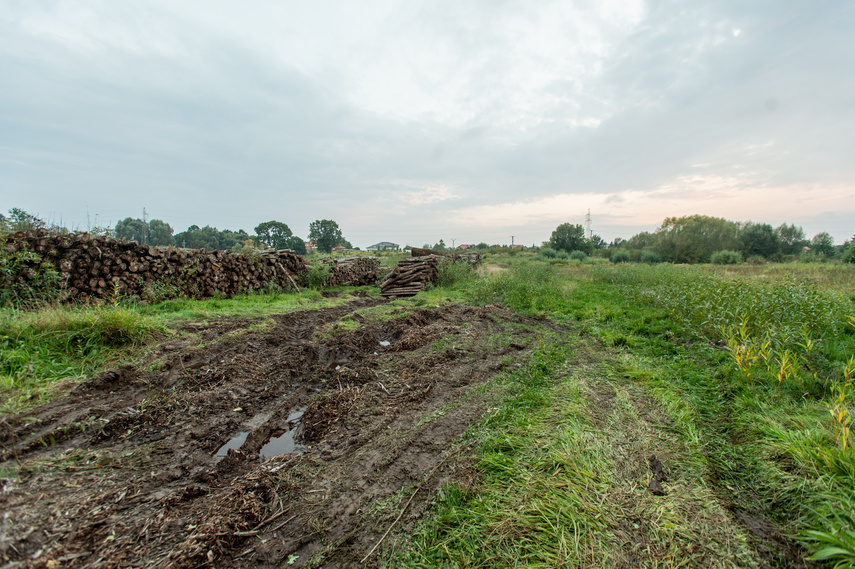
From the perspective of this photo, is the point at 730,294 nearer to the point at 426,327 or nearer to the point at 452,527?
the point at 426,327

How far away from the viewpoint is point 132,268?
775 cm

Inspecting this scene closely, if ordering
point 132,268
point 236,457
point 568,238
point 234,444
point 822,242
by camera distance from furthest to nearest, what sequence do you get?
point 568,238
point 822,242
point 132,268
point 234,444
point 236,457

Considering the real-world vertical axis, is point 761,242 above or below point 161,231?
below

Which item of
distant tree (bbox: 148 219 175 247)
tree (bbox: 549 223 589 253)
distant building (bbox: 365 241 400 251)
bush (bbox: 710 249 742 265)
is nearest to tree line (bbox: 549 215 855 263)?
bush (bbox: 710 249 742 265)

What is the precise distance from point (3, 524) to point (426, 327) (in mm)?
5460

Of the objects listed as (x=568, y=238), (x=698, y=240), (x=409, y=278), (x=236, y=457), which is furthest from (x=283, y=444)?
(x=568, y=238)

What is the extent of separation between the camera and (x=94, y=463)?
8.13 feet

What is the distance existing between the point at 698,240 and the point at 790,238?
1410 cm

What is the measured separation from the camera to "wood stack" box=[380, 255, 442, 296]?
43.1ft

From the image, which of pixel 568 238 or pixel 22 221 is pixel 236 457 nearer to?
pixel 22 221

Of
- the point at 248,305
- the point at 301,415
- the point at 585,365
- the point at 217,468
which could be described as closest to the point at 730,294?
the point at 585,365

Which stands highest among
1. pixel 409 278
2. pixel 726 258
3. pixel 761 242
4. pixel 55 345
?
pixel 761 242

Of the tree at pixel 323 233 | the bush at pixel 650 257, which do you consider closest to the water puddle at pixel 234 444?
the bush at pixel 650 257

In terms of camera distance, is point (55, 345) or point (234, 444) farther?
point (55, 345)
